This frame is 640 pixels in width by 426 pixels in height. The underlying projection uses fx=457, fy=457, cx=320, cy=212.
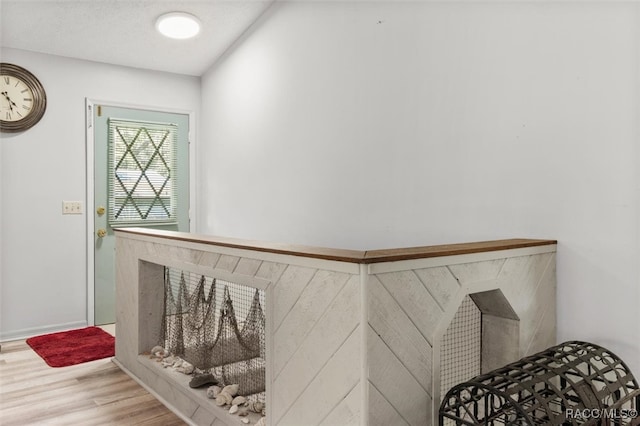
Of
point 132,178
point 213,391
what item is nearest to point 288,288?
point 213,391

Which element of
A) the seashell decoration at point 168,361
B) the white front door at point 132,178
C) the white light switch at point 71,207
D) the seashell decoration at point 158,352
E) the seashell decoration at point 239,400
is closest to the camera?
the seashell decoration at point 239,400

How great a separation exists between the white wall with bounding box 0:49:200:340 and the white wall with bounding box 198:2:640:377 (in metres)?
1.42

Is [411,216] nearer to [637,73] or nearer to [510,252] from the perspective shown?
[510,252]

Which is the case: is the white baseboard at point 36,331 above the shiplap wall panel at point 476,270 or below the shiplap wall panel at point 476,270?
below

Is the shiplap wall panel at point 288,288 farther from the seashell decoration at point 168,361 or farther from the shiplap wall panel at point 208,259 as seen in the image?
the seashell decoration at point 168,361

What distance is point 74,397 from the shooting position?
7.80 ft

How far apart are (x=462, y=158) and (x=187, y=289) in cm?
148

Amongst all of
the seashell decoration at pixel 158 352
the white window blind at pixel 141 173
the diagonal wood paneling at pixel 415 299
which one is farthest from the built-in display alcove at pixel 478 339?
the white window blind at pixel 141 173

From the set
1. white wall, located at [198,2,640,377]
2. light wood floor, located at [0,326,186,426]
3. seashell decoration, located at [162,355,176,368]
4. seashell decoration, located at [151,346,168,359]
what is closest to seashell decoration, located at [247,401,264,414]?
light wood floor, located at [0,326,186,426]

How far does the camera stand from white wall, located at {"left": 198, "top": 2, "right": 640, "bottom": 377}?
170cm

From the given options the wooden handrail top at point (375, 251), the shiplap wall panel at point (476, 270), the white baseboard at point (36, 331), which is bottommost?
the white baseboard at point (36, 331)

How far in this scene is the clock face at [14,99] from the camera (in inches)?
133

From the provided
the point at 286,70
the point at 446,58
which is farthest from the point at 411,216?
the point at 286,70

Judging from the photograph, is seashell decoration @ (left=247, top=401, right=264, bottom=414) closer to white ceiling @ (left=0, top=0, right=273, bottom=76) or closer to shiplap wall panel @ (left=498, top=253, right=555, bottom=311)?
shiplap wall panel @ (left=498, top=253, right=555, bottom=311)
